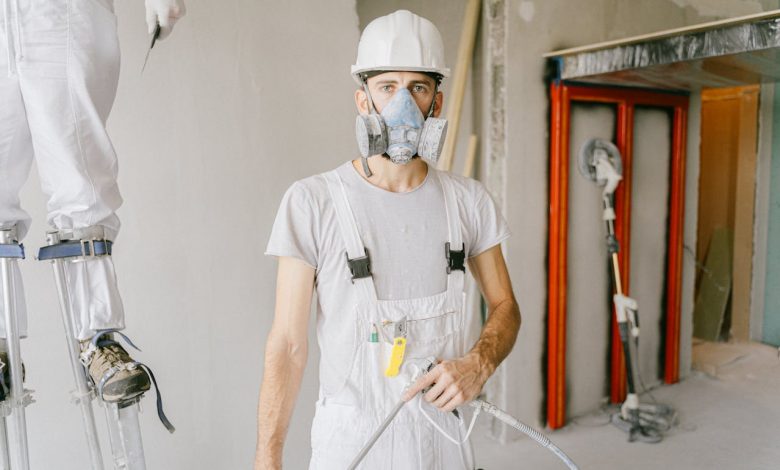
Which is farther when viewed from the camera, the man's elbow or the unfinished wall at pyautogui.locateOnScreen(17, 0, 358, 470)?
the unfinished wall at pyautogui.locateOnScreen(17, 0, 358, 470)

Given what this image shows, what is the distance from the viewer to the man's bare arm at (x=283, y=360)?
1.43 meters

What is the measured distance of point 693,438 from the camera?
11.6 ft

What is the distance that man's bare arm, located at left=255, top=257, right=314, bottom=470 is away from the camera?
4.70 ft

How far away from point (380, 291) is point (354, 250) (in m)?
0.13

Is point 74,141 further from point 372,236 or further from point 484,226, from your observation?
point 484,226

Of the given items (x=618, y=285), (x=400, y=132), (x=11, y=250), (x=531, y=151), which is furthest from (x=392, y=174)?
(x=618, y=285)

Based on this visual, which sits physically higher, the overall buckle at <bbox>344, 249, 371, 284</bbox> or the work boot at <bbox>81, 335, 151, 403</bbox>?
the overall buckle at <bbox>344, 249, 371, 284</bbox>

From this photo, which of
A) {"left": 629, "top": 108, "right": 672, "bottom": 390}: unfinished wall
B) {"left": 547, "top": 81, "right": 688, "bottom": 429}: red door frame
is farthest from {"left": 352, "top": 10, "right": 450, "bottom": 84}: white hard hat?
{"left": 629, "top": 108, "right": 672, "bottom": 390}: unfinished wall

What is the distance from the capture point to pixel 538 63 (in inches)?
131

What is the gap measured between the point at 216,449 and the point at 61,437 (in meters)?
0.59

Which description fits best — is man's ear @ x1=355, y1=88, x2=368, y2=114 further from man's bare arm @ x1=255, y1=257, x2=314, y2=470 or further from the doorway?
the doorway

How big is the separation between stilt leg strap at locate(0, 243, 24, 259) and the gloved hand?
0.55 metres

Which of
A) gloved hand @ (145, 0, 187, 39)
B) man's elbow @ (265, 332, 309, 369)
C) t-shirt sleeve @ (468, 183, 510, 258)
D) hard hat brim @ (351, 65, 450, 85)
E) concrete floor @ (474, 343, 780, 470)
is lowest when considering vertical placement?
concrete floor @ (474, 343, 780, 470)

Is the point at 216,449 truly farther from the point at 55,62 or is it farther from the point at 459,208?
the point at 55,62
